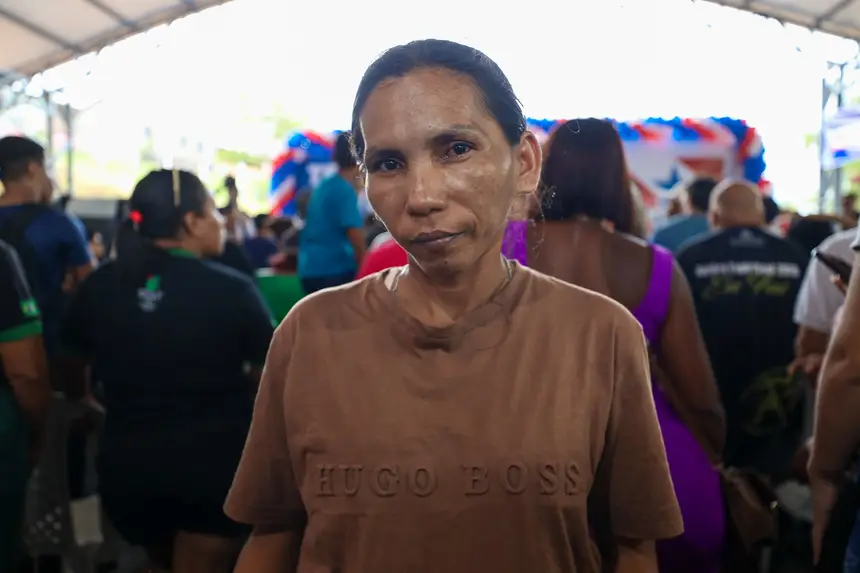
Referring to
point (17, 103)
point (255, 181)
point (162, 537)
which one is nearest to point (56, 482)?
point (162, 537)

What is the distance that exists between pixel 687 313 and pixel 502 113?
1180 mm

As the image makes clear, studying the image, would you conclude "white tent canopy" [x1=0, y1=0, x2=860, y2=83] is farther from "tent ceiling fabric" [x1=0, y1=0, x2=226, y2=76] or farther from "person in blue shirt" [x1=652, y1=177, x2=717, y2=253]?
"person in blue shirt" [x1=652, y1=177, x2=717, y2=253]

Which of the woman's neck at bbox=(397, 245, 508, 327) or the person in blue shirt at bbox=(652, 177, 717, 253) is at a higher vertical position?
the person in blue shirt at bbox=(652, 177, 717, 253)

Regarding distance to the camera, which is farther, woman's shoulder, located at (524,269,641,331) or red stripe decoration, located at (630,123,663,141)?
red stripe decoration, located at (630,123,663,141)

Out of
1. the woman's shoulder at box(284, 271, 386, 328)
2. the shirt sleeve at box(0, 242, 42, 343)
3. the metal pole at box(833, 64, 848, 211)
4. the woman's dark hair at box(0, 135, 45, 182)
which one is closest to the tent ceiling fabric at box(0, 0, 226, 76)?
the woman's dark hair at box(0, 135, 45, 182)

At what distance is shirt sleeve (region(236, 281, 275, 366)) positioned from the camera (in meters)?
2.68

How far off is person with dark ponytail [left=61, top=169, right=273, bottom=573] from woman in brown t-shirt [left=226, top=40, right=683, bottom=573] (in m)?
1.41

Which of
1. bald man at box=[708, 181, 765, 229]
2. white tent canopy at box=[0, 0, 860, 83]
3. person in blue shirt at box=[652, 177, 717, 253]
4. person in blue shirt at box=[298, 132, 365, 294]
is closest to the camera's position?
bald man at box=[708, 181, 765, 229]

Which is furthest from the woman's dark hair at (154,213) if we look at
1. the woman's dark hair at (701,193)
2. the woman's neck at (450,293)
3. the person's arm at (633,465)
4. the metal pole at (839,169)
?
the metal pole at (839,169)

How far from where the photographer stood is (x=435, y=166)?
3.77ft

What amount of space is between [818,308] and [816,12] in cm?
1168

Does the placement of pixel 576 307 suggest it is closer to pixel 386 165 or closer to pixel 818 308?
pixel 386 165

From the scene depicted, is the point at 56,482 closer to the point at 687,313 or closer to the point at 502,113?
the point at 687,313

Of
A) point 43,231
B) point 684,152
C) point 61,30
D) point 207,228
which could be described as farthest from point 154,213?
point 61,30
